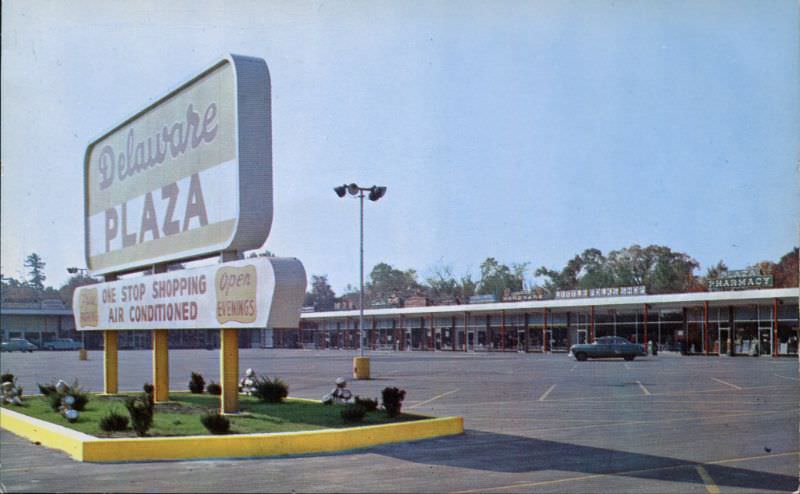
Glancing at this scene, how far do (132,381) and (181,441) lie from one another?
1970 cm

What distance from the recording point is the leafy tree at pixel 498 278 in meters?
123

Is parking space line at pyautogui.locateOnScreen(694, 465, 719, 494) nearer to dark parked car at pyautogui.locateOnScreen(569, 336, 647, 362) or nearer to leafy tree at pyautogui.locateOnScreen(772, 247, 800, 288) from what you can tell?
dark parked car at pyautogui.locateOnScreen(569, 336, 647, 362)

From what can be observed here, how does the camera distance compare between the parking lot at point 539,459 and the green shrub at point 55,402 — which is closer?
the parking lot at point 539,459

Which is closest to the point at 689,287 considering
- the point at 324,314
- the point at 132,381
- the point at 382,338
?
the point at 382,338

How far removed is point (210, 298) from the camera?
14656 millimetres

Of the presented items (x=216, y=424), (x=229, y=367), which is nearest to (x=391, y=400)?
(x=229, y=367)

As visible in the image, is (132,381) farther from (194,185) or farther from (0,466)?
(0,466)

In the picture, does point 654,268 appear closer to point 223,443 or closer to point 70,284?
point 70,284

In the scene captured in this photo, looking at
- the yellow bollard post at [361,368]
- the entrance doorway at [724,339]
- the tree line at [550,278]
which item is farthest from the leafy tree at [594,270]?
the yellow bollard post at [361,368]

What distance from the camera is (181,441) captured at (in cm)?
1218

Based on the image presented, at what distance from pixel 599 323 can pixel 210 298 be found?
5327 cm

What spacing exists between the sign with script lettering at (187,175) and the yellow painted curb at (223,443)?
11.2ft

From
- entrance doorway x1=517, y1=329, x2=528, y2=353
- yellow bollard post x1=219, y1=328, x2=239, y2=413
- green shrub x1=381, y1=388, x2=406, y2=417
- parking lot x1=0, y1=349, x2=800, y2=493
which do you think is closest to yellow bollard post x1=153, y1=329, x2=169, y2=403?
parking lot x1=0, y1=349, x2=800, y2=493

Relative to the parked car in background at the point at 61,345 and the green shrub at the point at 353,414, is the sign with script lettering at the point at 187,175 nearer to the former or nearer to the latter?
the green shrub at the point at 353,414
